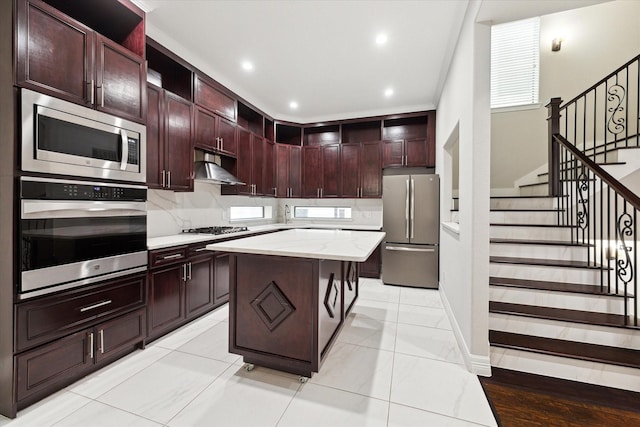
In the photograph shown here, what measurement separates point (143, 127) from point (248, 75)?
5.95 feet

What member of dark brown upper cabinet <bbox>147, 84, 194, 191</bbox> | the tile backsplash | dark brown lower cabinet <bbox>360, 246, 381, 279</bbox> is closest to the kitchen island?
dark brown upper cabinet <bbox>147, 84, 194, 191</bbox>

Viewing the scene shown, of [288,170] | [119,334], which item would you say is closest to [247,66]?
[288,170]

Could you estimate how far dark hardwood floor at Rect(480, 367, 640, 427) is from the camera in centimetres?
153

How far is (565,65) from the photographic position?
4055mm

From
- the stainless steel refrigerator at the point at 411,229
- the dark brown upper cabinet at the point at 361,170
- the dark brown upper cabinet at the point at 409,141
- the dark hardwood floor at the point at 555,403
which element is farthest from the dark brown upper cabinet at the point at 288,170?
the dark hardwood floor at the point at 555,403

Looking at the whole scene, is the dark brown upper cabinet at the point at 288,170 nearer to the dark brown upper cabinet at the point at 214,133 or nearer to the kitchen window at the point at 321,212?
the kitchen window at the point at 321,212

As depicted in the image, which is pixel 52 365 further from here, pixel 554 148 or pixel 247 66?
pixel 554 148

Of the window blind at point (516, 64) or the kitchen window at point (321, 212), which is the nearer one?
the window blind at point (516, 64)

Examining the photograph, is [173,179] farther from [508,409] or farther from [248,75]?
[508,409]

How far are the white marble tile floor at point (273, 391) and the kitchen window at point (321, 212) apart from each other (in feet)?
9.88

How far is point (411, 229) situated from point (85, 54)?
412cm

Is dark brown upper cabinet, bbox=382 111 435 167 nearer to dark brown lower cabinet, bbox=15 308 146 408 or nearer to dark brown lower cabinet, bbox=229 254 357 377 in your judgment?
dark brown lower cabinet, bbox=229 254 357 377

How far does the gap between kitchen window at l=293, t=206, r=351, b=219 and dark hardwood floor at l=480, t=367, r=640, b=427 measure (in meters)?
3.69

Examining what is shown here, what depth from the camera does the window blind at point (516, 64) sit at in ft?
13.9
